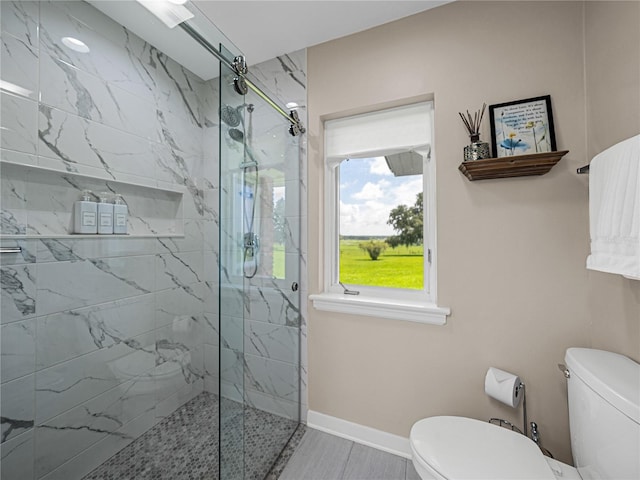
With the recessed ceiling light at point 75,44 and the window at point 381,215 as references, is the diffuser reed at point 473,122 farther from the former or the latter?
the recessed ceiling light at point 75,44

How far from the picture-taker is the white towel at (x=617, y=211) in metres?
0.78

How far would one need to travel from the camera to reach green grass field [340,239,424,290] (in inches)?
62.1

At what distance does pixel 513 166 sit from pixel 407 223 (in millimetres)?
578

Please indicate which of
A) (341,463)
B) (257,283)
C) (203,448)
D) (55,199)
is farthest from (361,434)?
(55,199)

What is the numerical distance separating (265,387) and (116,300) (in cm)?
98

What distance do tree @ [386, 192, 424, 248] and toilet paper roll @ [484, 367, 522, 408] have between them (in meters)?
0.72

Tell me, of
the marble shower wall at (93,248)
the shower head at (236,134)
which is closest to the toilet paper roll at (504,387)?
the shower head at (236,134)

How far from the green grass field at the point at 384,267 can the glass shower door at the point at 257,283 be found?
0.32m

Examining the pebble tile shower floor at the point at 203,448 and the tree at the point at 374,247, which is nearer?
the pebble tile shower floor at the point at 203,448

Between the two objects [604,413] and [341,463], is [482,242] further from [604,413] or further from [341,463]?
[341,463]

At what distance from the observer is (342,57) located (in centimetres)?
161

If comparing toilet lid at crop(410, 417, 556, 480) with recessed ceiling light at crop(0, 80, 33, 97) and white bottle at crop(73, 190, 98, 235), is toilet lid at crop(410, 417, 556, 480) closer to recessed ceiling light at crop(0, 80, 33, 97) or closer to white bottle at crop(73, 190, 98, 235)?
white bottle at crop(73, 190, 98, 235)

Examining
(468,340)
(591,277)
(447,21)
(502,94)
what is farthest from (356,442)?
(447,21)

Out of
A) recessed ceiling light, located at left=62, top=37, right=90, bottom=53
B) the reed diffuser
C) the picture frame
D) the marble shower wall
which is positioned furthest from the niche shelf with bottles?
the picture frame
